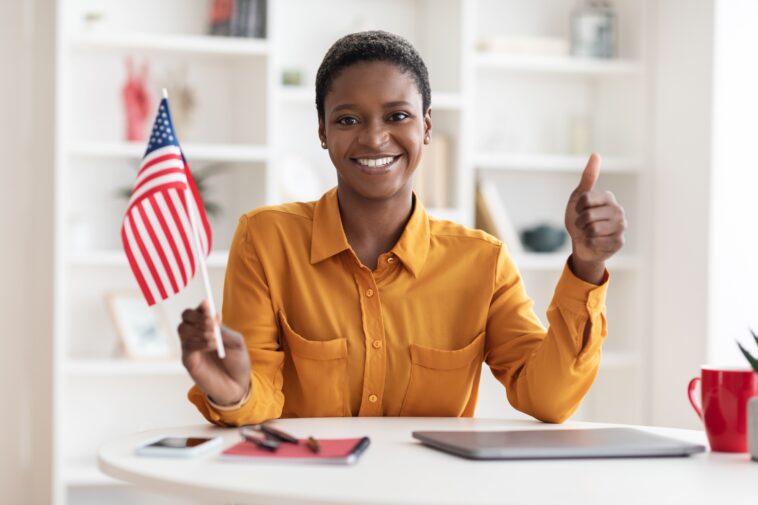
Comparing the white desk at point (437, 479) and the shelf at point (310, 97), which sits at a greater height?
the shelf at point (310, 97)

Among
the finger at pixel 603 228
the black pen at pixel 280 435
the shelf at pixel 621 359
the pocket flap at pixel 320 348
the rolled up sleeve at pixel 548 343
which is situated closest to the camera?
the black pen at pixel 280 435

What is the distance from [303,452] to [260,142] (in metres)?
2.33

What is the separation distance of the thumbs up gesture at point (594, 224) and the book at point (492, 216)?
7.19ft

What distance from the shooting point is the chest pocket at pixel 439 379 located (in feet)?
5.93

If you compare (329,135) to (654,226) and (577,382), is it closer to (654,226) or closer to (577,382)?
(577,382)

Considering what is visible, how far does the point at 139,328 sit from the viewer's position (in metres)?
3.52

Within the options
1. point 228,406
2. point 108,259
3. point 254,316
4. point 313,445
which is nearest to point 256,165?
point 108,259

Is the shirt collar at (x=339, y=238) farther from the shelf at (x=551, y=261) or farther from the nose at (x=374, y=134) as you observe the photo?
the shelf at (x=551, y=261)

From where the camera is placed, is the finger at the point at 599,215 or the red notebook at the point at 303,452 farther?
the finger at the point at 599,215

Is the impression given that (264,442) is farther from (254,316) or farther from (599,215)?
(599,215)

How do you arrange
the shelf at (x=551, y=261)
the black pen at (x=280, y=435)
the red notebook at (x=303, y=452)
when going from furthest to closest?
the shelf at (x=551, y=261) → the black pen at (x=280, y=435) → the red notebook at (x=303, y=452)

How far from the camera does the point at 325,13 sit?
3805 millimetres

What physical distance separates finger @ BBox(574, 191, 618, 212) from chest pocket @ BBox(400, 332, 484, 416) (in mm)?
419

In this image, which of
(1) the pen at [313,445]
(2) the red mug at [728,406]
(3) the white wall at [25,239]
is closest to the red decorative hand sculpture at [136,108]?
(3) the white wall at [25,239]
